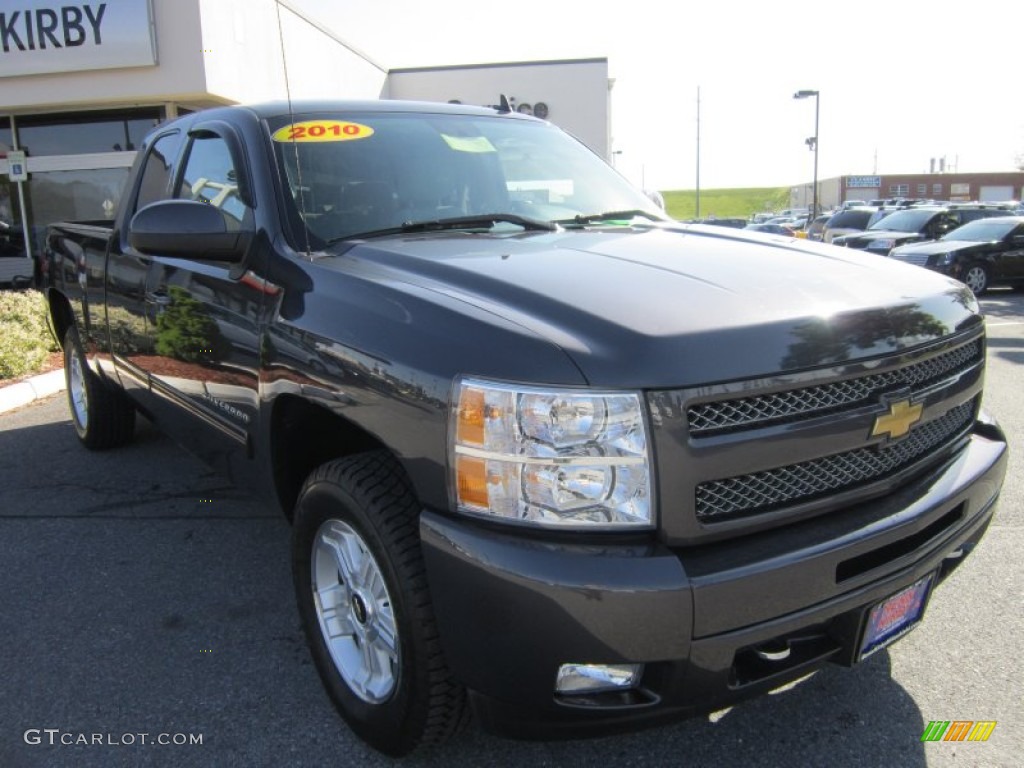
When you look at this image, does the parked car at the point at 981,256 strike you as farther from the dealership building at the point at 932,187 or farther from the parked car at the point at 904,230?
the dealership building at the point at 932,187

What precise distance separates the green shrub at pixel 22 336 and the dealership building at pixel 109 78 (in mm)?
4142

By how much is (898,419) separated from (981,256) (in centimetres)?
1468

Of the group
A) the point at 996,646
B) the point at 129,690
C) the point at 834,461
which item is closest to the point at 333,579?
the point at 129,690

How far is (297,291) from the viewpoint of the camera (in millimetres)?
2557

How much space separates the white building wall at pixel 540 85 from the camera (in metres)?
23.0

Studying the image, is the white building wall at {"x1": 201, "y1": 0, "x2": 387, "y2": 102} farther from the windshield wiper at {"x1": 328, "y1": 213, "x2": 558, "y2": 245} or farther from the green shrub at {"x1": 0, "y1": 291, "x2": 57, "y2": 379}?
the windshield wiper at {"x1": 328, "y1": 213, "x2": 558, "y2": 245}

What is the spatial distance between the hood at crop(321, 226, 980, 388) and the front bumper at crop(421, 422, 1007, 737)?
402mm

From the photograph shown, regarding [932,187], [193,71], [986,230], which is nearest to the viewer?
[193,71]

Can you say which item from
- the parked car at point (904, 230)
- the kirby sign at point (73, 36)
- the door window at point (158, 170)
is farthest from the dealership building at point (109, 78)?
the door window at point (158, 170)

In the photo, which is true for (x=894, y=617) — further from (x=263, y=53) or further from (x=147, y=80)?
(x=263, y=53)

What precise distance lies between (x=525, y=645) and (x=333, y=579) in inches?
38.5

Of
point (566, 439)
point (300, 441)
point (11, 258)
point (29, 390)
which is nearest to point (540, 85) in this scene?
point (11, 258)

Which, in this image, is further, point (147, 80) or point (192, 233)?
point (147, 80)

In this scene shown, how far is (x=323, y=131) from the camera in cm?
314
